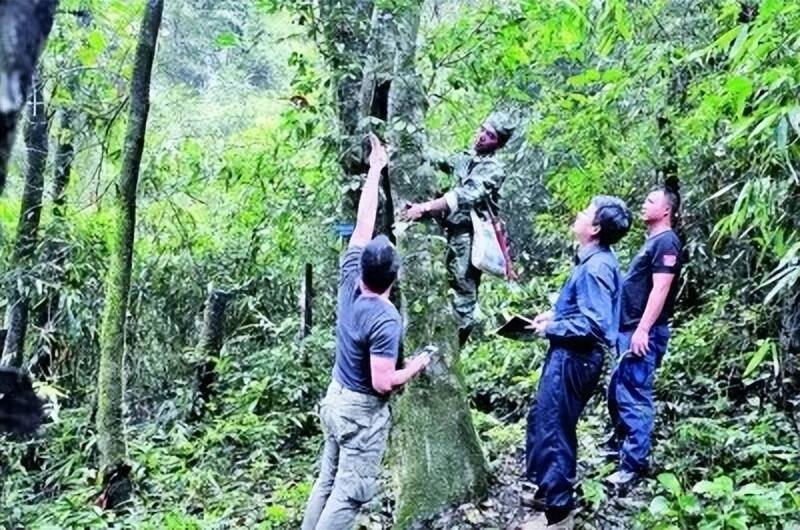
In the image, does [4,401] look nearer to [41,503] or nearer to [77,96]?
[41,503]

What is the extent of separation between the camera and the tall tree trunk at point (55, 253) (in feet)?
23.8

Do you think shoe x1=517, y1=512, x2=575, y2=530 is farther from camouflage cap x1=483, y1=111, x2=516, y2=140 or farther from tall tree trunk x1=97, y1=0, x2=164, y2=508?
tall tree trunk x1=97, y1=0, x2=164, y2=508

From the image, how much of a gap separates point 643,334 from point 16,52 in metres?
4.38

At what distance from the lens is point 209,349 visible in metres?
8.21

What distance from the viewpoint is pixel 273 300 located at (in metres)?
9.21

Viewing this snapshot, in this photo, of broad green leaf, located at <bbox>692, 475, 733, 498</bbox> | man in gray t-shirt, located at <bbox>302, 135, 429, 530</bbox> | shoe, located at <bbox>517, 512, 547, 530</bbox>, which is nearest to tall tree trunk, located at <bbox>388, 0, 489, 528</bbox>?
shoe, located at <bbox>517, 512, 547, 530</bbox>

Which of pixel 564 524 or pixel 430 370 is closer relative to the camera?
pixel 564 524

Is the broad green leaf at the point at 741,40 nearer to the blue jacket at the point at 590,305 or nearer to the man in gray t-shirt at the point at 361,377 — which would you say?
the blue jacket at the point at 590,305

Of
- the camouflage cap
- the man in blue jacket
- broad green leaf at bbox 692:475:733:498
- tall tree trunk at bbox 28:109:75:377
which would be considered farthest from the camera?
tall tree trunk at bbox 28:109:75:377

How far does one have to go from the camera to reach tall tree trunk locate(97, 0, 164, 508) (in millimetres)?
5840

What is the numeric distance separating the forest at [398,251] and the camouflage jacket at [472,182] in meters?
0.25

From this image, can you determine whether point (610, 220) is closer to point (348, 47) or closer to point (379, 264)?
point (379, 264)

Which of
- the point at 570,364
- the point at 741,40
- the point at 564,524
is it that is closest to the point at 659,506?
the point at 564,524

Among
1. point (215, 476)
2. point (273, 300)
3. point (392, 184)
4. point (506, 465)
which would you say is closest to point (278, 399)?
point (215, 476)
